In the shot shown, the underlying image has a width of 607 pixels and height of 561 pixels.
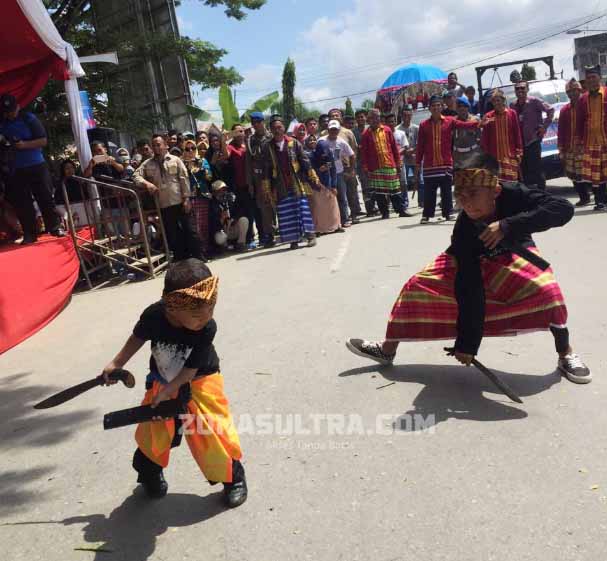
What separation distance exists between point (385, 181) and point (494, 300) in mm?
8313

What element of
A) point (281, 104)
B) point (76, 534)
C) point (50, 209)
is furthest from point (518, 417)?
point (281, 104)

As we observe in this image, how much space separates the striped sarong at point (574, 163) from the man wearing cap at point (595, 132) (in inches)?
6.3

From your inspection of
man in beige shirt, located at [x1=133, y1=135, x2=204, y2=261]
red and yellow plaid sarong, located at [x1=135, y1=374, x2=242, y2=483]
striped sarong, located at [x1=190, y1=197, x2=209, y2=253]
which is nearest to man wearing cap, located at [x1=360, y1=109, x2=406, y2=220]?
striped sarong, located at [x1=190, y1=197, x2=209, y2=253]

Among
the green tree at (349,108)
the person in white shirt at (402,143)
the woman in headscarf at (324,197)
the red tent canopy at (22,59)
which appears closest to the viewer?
the red tent canopy at (22,59)

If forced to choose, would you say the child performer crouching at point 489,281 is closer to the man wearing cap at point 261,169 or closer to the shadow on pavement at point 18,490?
the shadow on pavement at point 18,490

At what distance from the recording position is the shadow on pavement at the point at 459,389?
359cm

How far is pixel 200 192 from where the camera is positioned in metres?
10.3

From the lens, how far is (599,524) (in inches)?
98.1

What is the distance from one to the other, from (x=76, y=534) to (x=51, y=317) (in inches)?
177

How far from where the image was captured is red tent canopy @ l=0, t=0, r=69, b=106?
826 centimetres

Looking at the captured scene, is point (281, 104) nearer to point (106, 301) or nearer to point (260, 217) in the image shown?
point (260, 217)

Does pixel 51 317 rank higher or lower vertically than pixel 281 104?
lower

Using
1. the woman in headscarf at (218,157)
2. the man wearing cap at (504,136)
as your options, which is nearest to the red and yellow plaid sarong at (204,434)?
the woman in headscarf at (218,157)

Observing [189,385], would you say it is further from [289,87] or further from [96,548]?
[289,87]
